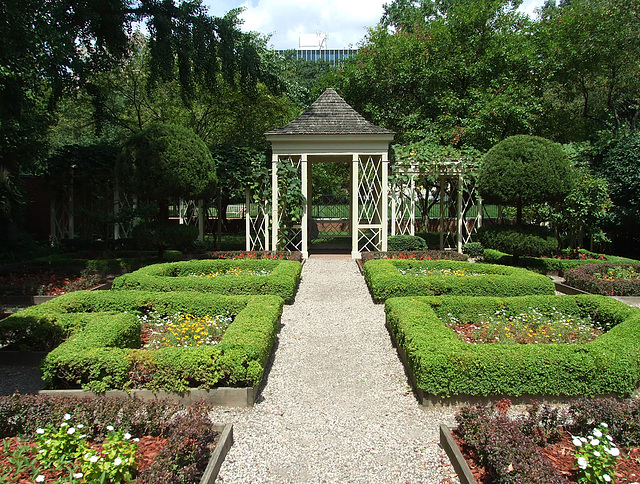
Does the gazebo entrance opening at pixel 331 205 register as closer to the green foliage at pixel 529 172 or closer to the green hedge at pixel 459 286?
the green foliage at pixel 529 172

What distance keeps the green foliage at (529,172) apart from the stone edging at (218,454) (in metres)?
9.53

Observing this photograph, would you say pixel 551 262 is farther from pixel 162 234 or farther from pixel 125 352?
pixel 125 352

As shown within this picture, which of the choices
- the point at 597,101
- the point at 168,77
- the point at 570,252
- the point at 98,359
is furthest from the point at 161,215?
the point at 597,101

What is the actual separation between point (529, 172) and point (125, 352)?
9897mm

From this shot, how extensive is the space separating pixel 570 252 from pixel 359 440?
11884mm

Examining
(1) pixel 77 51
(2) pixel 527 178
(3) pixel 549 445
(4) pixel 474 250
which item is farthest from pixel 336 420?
(1) pixel 77 51

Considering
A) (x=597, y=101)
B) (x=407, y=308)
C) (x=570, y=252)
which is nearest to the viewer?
(x=407, y=308)

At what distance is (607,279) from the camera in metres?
10.4

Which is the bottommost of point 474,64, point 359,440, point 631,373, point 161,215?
point 359,440

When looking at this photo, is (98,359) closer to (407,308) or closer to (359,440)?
(359,440)

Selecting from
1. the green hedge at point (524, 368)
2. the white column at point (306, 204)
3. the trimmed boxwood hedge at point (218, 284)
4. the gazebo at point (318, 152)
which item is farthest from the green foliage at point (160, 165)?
the green hedge at point (524, 368)

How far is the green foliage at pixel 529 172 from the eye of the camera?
10.9 m

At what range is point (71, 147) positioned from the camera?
15094mm

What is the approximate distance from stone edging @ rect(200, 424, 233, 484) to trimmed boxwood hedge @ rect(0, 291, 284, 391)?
2.61 feet
